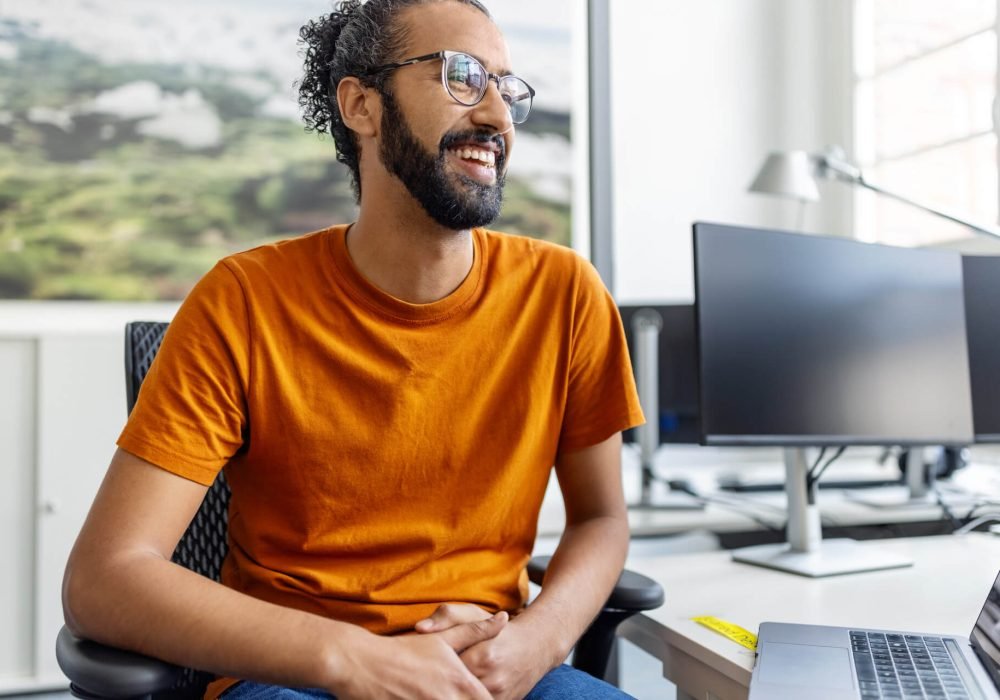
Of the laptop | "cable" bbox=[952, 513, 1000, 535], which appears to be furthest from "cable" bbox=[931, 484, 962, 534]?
the laptop

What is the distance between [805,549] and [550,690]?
0.65 m

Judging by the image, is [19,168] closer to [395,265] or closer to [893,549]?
[395,265]

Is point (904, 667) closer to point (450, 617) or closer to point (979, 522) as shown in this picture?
point (450, 617)

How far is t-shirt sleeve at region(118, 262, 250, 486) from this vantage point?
1.13 meters

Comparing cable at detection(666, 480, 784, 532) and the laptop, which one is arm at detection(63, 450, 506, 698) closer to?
the laptop

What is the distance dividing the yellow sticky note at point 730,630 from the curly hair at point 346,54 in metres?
0.80

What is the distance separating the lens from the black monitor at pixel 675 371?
253cm

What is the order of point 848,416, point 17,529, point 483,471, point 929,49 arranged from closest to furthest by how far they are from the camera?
point 483,471 → point 848,416 → point 17,529 → point 929,49

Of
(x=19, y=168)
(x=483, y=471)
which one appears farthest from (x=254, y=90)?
(x=483, y=471)

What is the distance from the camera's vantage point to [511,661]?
1.11 metres

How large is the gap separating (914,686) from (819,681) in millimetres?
92

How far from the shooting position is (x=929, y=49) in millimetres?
3541

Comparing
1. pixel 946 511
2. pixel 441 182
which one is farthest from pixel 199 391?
pixel 946 511

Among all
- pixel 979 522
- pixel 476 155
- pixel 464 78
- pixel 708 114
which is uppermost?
pixel 708 114
